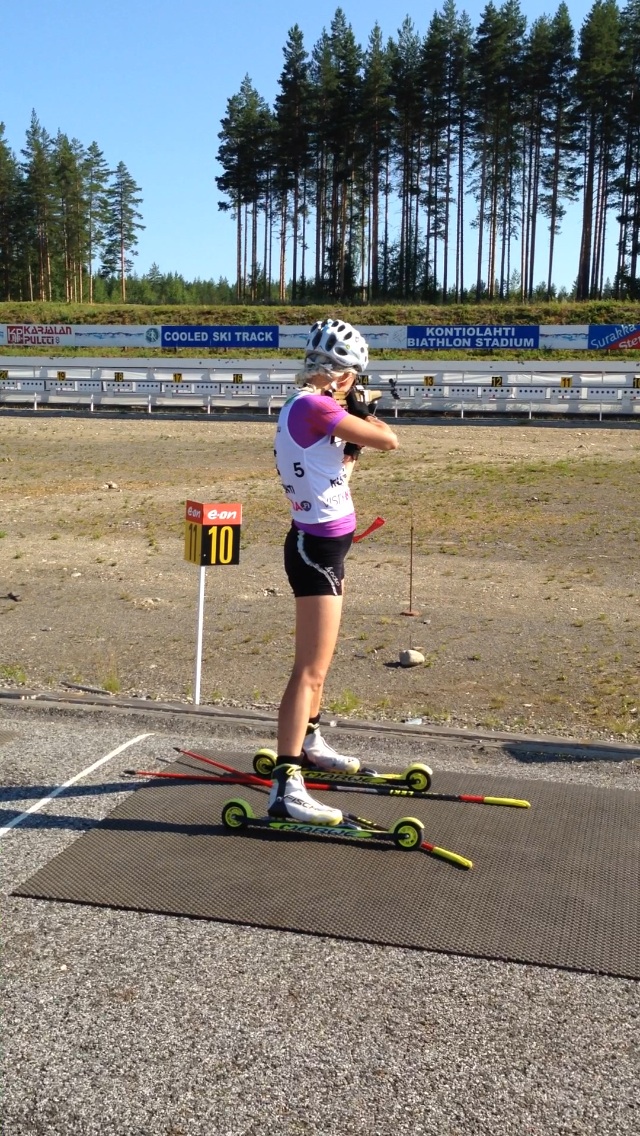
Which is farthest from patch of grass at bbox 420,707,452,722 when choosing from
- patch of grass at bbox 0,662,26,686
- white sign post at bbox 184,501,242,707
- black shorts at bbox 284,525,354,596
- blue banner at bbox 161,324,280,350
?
blue banner at bbox 161,324,280,350

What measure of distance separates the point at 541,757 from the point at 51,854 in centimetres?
276

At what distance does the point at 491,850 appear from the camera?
4.52m

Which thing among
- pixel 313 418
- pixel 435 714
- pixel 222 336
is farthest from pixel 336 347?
pixel 222 336

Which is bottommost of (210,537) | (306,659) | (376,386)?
(306,659)

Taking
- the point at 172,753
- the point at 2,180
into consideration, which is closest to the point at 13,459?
the point at 172,753

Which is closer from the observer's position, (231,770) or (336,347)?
(336,347)

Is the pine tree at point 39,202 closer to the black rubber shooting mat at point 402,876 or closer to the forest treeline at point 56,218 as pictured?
the forest treeline at point 56,218

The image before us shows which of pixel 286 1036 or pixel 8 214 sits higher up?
pixel 8 214

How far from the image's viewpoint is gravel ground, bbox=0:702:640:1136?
2826mm

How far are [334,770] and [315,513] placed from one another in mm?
1339

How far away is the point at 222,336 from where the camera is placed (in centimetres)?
5066

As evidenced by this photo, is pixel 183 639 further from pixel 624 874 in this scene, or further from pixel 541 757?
pixel 624 874

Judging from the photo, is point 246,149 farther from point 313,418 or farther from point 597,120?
point 313,418

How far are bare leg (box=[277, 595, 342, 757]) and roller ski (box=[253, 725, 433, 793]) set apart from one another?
424 mm
